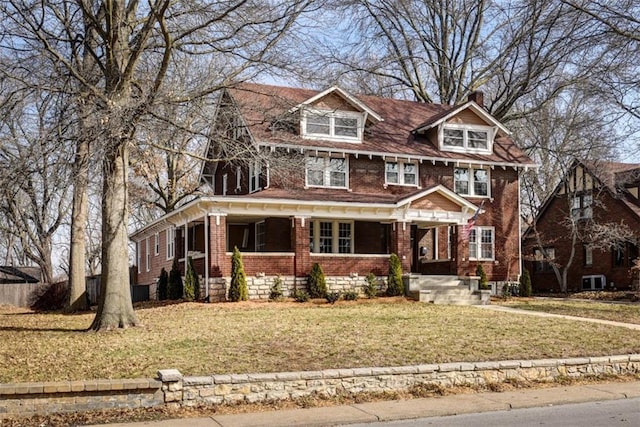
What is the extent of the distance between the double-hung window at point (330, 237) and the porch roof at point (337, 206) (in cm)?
130

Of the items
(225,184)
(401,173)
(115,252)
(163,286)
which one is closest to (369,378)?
(115,252)

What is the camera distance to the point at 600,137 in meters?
32.0

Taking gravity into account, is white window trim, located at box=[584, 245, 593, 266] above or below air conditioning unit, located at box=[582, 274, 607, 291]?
above

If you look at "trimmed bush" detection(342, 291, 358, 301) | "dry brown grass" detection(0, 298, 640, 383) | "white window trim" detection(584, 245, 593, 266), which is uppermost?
"white window trim" detection(584, 245, 593, 266)

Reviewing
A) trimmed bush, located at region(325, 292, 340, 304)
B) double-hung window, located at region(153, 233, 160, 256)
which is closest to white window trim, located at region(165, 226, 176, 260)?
double-hung window, located at region(153, 233, 160, 256)

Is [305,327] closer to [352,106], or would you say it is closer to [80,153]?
[80,153]

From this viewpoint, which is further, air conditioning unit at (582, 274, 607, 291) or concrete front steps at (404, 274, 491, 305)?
air conditioning unit at (582, 274, 607, 291)

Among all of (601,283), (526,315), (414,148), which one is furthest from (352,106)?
(601,283)

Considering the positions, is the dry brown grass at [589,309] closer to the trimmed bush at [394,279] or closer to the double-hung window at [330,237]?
Result: the trimmed bush at [394,279]

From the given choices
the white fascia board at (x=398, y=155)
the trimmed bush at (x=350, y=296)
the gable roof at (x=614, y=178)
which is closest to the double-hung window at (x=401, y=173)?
the white fascia board at (x=398, y=155)

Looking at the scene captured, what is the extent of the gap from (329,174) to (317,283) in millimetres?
5834

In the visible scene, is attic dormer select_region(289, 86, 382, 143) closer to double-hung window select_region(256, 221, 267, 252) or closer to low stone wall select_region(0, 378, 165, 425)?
double-hung window select_region(256, 221, 267, 252)

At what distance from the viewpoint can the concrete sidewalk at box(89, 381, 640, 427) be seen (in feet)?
32.6

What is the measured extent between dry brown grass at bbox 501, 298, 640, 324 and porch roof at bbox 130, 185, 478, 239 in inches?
173
